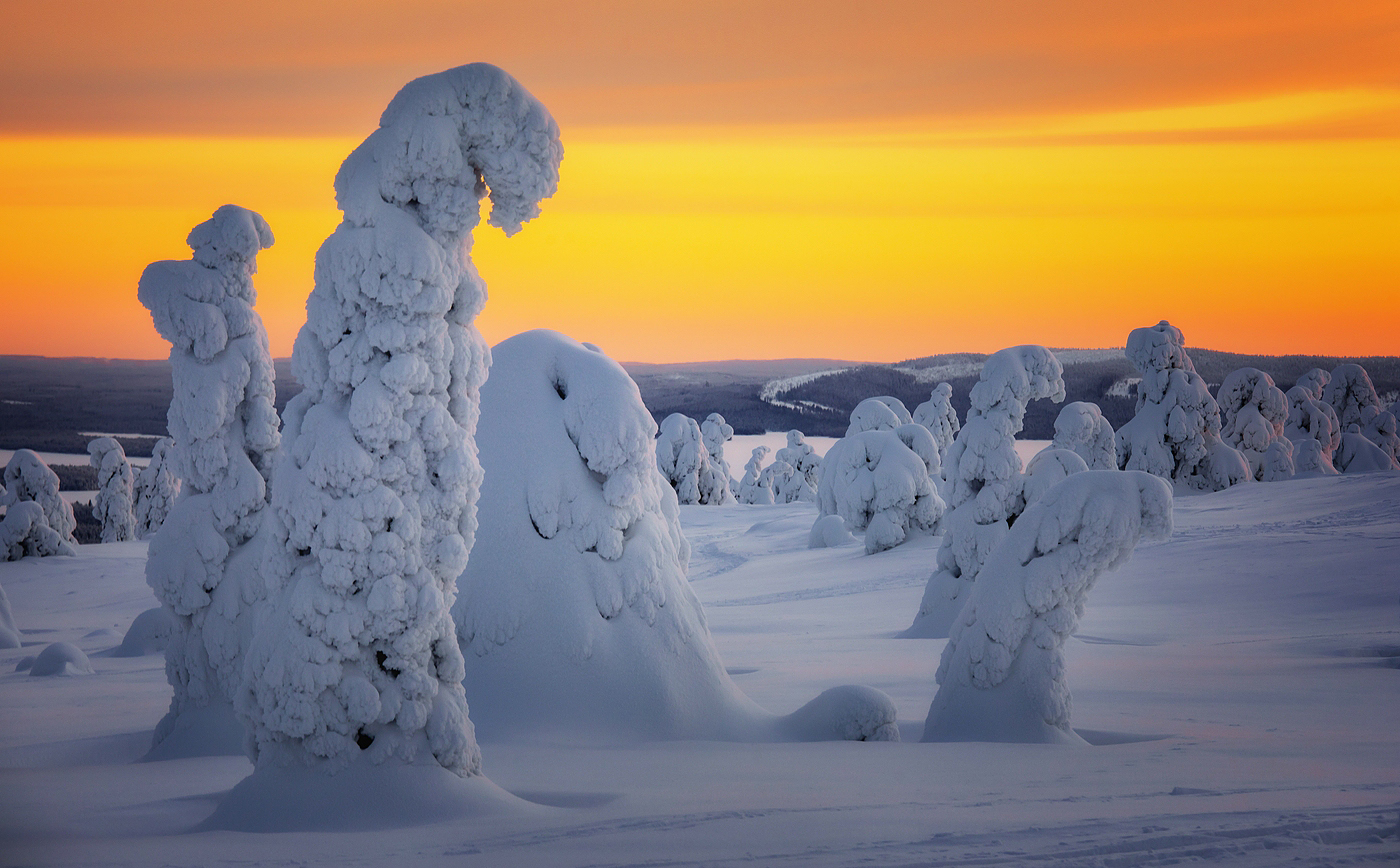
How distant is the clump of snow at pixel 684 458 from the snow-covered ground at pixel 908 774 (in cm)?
2768

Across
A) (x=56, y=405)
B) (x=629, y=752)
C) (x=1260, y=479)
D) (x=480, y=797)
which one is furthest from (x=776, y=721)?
(x=1260, y=479)

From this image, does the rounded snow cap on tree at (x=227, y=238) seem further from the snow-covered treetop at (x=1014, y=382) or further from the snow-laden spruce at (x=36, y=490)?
the snow-laden spruce at (x=36, y=490)

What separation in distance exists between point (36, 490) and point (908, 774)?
28.2 m

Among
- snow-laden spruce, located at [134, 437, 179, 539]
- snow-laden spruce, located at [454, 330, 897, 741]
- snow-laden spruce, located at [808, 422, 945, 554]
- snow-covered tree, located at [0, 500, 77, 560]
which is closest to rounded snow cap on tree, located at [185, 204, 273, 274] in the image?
snow-laden spruce, located at [454, 330, 897, 741]

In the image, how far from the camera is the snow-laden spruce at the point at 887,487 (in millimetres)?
25734

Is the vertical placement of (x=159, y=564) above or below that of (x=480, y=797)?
above

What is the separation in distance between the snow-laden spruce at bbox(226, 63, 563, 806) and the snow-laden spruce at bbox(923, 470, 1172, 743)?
419 centimetres

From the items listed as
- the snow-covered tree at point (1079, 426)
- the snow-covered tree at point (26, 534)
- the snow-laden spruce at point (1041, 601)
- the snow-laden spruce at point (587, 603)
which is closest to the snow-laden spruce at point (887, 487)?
the snow-covered tree at point (1079, 426)

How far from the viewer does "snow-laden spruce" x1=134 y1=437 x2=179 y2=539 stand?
35.5 m

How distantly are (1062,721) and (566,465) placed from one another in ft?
14.4

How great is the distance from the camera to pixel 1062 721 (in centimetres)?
847

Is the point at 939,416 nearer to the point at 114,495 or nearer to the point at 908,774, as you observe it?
the point at 114,495

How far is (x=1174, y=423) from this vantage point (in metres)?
29.8

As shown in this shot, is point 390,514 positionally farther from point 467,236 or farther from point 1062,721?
point 1062,721
